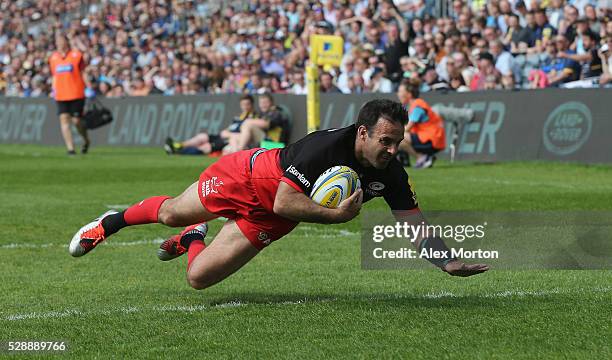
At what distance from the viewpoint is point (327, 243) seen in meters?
10.1

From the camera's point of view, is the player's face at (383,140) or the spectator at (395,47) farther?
the spectator at (395,47)

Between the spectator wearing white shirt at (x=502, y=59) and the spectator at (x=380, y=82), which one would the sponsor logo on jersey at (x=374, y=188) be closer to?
the spectator wearing white shirt at (x=502, y=59)

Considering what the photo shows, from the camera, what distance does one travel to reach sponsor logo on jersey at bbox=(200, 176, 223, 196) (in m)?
7.03

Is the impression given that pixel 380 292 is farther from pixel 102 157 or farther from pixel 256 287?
pixel 102 157

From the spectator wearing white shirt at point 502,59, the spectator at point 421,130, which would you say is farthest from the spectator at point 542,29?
the spectator at point 421,130

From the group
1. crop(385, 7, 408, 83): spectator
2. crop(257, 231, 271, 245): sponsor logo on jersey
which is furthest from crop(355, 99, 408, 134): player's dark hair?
crop(385, 7, 408, 83): spectator

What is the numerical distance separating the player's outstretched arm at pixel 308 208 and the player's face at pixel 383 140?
0.90ft

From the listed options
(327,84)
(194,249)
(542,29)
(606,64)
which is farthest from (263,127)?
(194,249)

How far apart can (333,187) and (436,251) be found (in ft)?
3.31

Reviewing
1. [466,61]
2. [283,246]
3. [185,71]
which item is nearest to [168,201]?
[283,246]

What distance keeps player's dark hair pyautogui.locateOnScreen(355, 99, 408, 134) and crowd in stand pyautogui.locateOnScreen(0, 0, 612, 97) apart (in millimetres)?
13177

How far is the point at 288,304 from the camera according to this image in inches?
268

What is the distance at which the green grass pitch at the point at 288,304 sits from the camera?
552cm

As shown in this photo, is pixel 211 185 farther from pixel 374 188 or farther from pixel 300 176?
pixel 374 188
